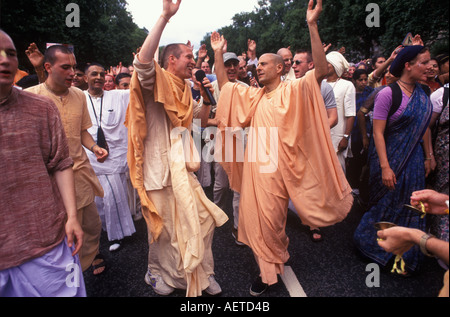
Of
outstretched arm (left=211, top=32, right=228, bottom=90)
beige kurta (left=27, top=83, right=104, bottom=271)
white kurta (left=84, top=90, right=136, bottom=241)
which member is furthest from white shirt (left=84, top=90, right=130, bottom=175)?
outstretched arm (left=211, top=32, right=228, bottom=90)

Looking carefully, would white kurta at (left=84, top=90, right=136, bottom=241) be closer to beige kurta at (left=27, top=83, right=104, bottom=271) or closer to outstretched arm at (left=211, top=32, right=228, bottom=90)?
beige kurta at (left=27, top=83, right=104, bottom=271)

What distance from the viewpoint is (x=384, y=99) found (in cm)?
284

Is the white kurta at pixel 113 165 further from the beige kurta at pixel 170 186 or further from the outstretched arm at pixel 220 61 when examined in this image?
the outstretched arm at pixel 220 61

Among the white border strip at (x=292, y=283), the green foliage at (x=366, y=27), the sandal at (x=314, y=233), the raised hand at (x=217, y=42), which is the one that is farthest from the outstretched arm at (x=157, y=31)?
the green foliage at (x=366, y=27)

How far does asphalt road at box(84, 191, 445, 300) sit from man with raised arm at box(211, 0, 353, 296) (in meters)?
0.30

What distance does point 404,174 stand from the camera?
2.86 m

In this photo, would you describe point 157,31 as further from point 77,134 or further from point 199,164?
point 77,134

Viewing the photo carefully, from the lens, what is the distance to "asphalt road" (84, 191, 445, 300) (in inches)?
98.3

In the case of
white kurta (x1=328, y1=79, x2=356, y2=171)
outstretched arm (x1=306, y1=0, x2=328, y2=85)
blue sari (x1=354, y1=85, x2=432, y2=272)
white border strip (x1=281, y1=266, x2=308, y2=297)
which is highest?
outstretched arm (x1=306, y1=0, x2=328, y2=85)

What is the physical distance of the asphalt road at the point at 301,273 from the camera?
2498mm

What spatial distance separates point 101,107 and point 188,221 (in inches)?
84.5

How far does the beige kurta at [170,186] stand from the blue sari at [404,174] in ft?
5.56

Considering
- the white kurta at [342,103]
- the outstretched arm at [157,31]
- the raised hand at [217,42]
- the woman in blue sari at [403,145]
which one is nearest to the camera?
the outstretched arm at [157,31]

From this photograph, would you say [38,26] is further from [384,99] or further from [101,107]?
[384,99]
